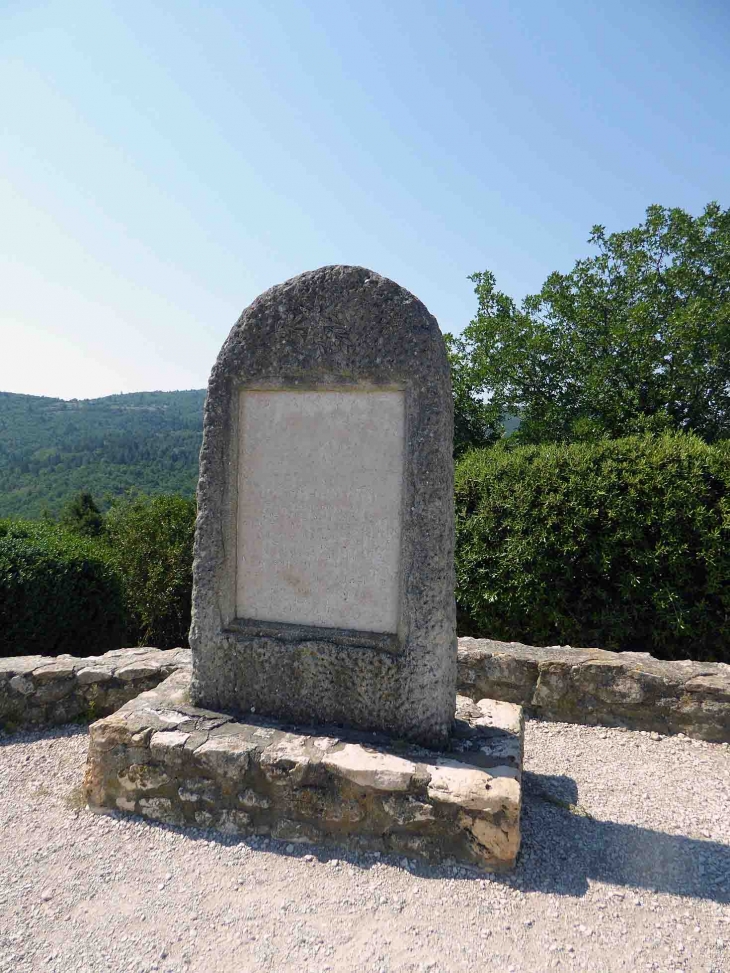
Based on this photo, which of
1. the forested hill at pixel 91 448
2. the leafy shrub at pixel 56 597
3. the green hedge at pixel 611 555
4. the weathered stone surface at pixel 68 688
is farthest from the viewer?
the forested hill at pixel 91 448

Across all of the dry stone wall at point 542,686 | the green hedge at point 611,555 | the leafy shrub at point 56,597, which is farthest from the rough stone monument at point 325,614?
the leafy shrub at point 56,597

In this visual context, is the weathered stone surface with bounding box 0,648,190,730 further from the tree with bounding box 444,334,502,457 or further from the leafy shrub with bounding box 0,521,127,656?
the tree with bounding box 444,334,502,457

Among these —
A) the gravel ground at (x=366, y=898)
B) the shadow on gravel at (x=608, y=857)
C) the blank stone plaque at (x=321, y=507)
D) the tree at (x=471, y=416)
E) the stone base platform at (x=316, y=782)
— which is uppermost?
the tree at (x=471, y=416)

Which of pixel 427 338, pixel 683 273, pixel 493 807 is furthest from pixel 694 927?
pixel 683 273

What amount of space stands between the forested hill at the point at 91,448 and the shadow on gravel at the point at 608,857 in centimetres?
1701

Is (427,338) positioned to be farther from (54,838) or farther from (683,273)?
(683,273)

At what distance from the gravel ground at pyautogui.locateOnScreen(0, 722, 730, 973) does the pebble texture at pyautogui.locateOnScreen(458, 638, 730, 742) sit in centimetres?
64

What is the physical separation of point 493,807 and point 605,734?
162 cm

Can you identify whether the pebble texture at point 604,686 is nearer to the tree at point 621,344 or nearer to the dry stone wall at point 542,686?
the dry stone wall at point 542,686

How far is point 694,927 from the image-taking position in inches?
90.4

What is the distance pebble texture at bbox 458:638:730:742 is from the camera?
374cm

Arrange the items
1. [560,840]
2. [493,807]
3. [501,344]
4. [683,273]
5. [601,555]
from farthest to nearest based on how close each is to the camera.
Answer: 1. [501,344]
2. [683,273]
3. [601,555]
4. [560,840]
5. [493,807]

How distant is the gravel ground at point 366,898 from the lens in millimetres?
2154

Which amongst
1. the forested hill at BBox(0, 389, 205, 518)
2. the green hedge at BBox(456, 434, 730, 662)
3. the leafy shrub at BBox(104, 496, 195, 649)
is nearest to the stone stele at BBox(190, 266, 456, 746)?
the green hedge at BBox(456, 434, 730, 662)
